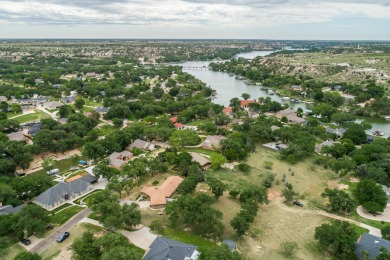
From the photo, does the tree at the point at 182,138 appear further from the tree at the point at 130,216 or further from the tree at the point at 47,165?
the tree at the point at 130,216

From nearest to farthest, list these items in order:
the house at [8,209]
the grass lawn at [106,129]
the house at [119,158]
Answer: the house at [8,209], the house at [119,158], the grass lawn at [106,129]

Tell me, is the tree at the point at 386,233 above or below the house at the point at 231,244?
above

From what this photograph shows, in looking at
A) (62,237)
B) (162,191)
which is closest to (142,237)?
(62,237)

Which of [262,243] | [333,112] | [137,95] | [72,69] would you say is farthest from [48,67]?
[262,243]

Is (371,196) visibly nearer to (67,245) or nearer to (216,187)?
(216,187)

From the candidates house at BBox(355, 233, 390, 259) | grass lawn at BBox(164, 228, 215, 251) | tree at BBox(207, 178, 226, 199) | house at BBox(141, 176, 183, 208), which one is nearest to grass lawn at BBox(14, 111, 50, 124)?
house at BBox(141, 176, 183, 208)

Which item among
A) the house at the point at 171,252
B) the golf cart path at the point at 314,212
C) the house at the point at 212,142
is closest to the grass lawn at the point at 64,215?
the house at the point at 171,252
